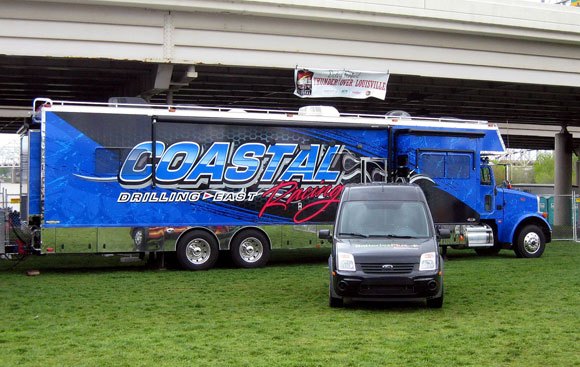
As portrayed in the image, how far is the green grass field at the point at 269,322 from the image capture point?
902cm

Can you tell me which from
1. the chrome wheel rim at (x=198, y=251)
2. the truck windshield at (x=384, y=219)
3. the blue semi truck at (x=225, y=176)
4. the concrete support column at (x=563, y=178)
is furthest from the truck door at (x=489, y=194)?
the concrete support column at (x=563, y=178)

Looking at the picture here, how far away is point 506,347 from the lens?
9500mm

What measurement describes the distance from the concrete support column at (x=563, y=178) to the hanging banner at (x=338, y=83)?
24486 mm

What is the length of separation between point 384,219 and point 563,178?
41.6 m

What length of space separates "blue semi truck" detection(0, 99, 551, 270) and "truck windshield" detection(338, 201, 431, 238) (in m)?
5.68

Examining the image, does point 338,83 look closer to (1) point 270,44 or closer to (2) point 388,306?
(1) point 270,44

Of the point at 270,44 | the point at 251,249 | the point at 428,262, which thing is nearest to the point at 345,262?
the point at 428,262

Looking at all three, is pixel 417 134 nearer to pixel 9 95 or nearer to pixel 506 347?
pixel 506 347

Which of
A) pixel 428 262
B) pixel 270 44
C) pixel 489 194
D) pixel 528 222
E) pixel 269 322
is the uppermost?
pixel 270 44

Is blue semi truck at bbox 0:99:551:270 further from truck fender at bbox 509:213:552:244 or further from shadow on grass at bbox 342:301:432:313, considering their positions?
shadow on grass at bbox 342:301:432:313

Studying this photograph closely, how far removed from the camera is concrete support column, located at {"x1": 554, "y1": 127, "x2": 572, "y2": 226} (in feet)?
147

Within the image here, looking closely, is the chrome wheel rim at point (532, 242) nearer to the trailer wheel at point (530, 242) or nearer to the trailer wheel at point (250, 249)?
the trailer wheel at point (530, 242)

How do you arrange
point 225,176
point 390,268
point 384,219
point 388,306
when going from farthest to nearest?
point 225,176 < point 384,219 < point 388,306 < point 390,268

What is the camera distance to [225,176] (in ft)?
61.6
